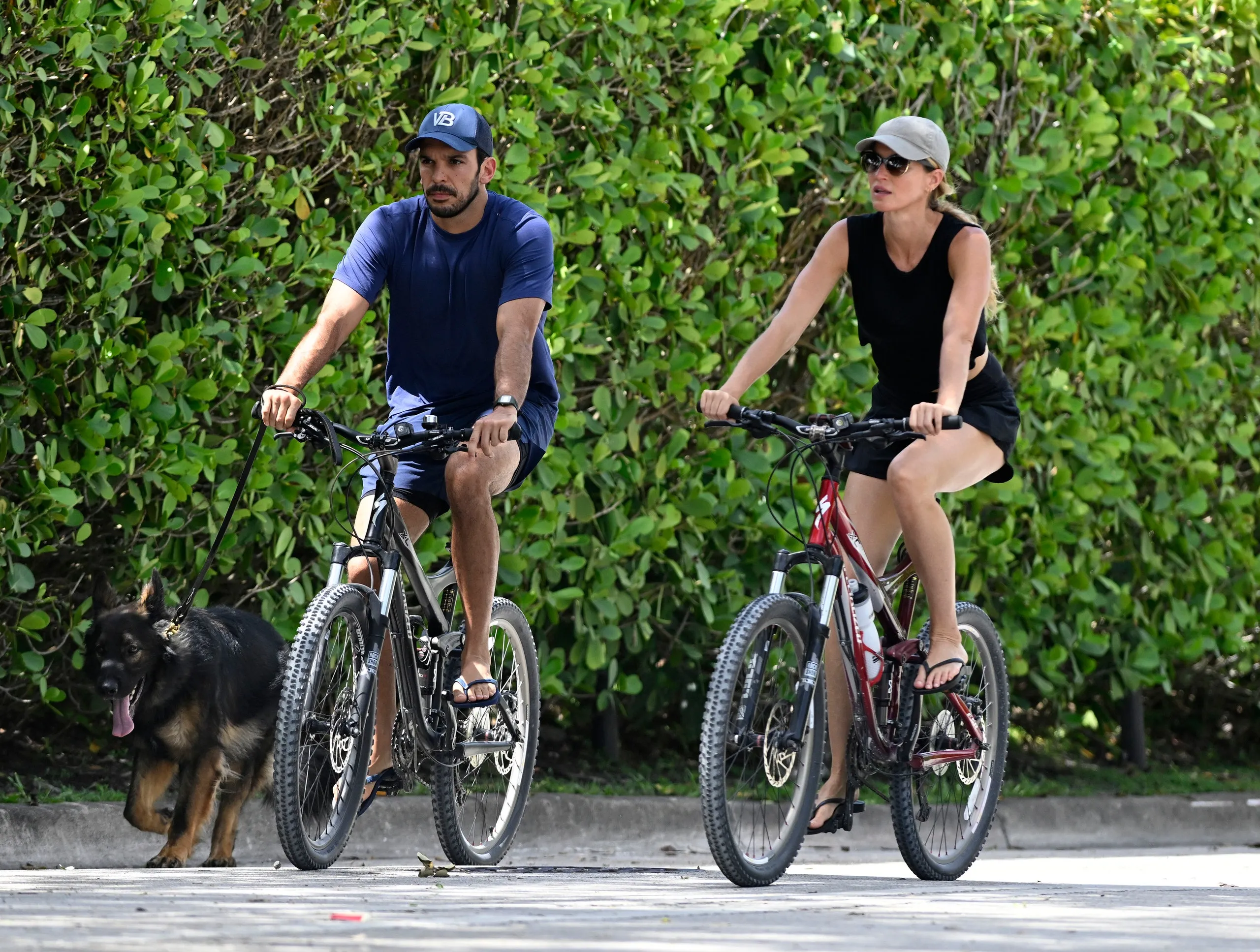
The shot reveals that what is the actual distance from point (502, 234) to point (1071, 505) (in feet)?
13.3

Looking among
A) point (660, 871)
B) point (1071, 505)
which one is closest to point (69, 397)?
point (660, 871)

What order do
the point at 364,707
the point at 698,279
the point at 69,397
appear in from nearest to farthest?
the point at 364,707
the point at 69,397
the point at 698,279

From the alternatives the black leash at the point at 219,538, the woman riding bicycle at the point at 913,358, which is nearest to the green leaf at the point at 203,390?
the black leash at the point at 219,538

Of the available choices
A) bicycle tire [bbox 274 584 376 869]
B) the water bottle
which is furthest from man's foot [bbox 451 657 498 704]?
the water bottle

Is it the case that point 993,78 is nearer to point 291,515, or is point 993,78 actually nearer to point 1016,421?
point 1016,421

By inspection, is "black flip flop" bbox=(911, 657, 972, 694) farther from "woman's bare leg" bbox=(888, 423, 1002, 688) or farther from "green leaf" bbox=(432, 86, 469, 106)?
"green leaf" bbox=(432, 86, 469, 106)

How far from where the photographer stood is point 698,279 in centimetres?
812

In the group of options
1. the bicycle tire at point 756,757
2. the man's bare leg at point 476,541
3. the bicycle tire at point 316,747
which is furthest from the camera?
the man's bare leg at point 476,541

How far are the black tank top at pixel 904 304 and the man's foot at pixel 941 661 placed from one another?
0.75 m

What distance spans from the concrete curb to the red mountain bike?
4.45ft

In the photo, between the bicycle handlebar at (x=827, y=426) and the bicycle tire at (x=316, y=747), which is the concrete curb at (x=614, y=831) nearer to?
the bicycle tire at (x=316, y=747)

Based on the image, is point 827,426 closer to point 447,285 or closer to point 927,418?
point 927,418

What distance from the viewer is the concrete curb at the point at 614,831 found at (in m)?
6.48

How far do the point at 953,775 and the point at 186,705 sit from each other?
2.56m
